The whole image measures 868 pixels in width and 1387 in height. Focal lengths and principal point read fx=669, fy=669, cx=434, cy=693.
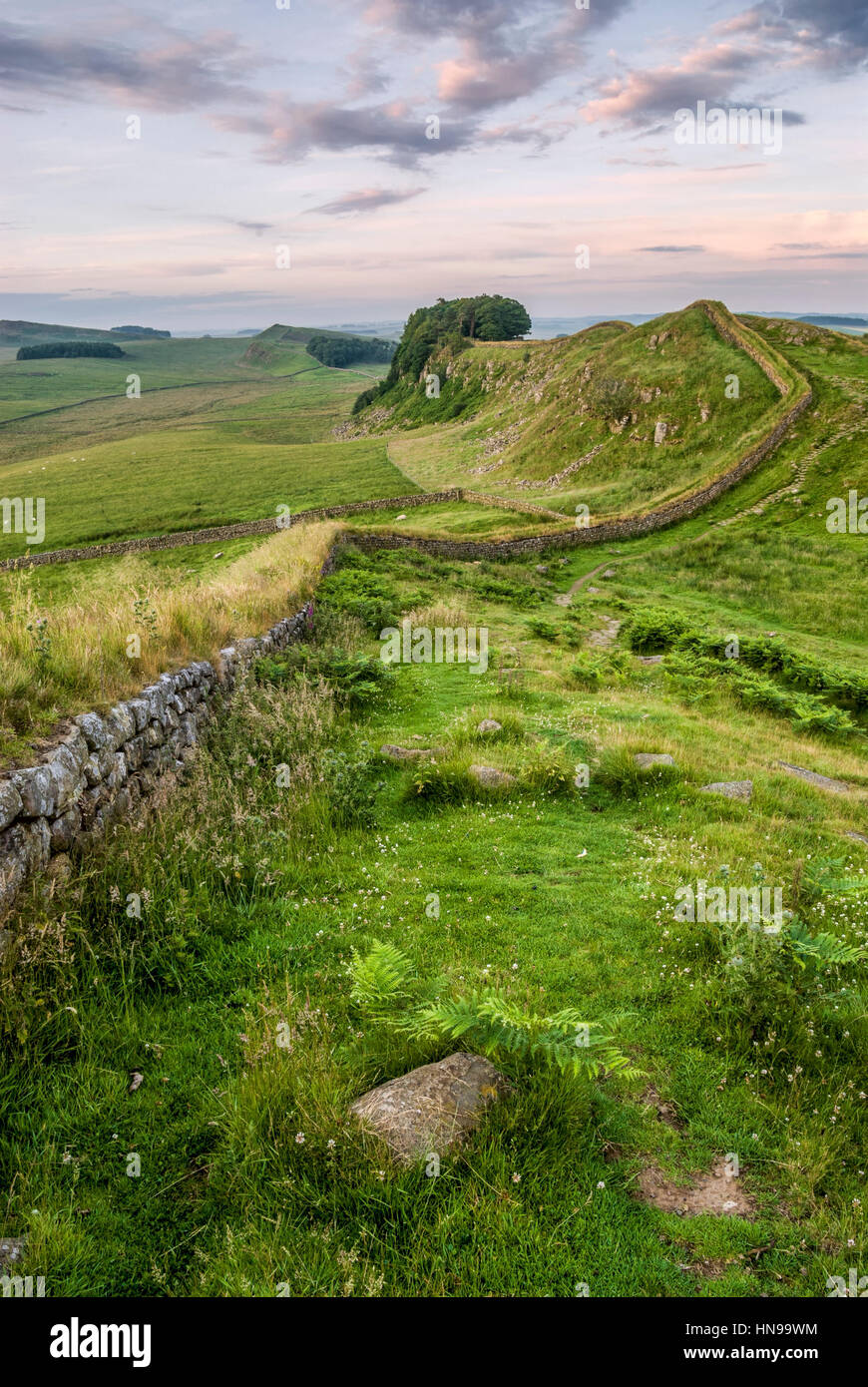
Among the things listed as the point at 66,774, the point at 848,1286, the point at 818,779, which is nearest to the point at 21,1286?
the point at 66,774

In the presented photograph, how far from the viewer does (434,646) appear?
1859 centimetres

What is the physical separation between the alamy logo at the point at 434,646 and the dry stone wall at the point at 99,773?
6442 millimetres

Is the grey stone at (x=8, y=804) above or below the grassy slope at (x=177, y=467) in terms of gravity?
below

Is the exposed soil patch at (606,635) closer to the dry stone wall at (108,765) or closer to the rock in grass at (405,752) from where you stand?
the dry stone wall at (108,765)

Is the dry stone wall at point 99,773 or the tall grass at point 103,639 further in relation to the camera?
the tall grass at point 103,639

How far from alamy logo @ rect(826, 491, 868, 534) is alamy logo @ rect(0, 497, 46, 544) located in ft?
180

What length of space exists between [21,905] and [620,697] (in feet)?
43.0

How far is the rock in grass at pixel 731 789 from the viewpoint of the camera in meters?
10.0

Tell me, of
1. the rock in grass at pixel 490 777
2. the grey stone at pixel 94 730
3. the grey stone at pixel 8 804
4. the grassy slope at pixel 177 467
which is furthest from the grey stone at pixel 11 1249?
the grassy slope at pixel 177 467
